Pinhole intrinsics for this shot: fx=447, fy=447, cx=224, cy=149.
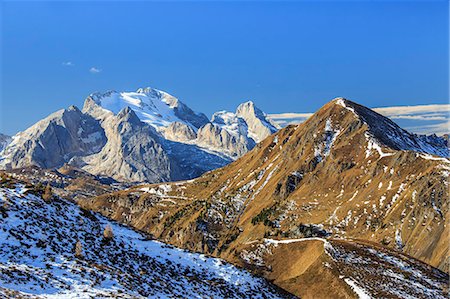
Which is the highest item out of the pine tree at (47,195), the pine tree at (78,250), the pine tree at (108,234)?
the pine tree at (47,195)

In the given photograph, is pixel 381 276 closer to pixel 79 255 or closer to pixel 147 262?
pixel 147 262

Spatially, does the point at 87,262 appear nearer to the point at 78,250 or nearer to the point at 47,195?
the point at 78,250

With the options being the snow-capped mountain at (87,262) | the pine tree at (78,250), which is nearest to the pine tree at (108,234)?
the snow-capped mountain at (87,262)

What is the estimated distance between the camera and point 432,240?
140125 millimetres

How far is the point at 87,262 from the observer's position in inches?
1459

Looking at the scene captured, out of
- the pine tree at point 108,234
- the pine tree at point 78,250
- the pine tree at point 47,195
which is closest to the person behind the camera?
the pine tree at point 78,250

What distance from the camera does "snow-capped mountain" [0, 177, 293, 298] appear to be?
32.2 m

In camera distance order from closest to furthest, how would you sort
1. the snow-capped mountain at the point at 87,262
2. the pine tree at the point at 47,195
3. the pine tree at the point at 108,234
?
the snow-capped mountain at the point at 87,262
the pine tree at the point at 108,234
the pine tree at the point at 47,195

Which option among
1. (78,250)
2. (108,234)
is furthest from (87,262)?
(108,234)

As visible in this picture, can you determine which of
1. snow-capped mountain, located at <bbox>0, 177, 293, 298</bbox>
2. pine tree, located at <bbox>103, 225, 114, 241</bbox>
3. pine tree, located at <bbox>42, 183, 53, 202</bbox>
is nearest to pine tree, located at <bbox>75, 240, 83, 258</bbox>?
snow-capped mountain, located at <bbox>0, 177, 293, 298</bbox>

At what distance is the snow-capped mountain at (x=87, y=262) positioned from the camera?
32.2 m

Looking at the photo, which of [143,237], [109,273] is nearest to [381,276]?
[143,237]

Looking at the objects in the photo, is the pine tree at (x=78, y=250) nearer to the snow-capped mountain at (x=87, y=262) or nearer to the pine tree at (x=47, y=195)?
the snow-capped mountain at (x=87, y=262)

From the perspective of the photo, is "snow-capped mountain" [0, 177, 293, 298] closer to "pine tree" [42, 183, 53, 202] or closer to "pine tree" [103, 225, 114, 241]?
"pine tree" [103, 225, 114, 241]
